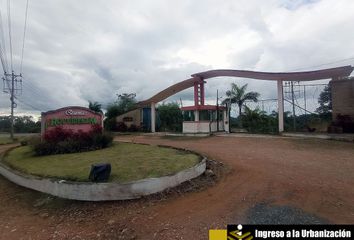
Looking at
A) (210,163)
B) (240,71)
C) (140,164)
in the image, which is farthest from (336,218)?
(240,71)

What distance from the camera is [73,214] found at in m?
5.66

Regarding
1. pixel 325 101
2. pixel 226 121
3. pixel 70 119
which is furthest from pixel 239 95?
pixel 70 119

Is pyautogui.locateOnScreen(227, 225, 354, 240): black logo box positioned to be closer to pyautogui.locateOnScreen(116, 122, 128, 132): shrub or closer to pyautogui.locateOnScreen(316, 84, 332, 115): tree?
pyautogui.locateOnScreen(316, 84, 332, 115): tree

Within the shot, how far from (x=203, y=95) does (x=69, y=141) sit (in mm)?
11282

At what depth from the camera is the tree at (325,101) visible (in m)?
15.8

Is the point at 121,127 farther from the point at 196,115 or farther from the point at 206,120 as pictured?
the point at 206,120

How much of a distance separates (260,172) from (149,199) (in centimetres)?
312

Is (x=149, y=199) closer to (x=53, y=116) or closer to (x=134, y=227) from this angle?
(x=134, y=227)

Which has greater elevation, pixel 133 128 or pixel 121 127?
pixel 121 127

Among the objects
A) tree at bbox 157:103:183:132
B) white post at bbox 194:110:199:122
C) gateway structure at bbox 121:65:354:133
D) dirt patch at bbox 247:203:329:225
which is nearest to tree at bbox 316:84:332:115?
gateway structure at bbox 121:65:354:133

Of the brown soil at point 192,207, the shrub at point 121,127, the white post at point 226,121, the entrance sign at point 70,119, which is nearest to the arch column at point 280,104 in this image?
the white post at point 226,121

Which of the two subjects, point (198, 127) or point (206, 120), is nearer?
point (198, 127)

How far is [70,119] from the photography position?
13.3 metres

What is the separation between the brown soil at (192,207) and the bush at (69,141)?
12.3 feet
